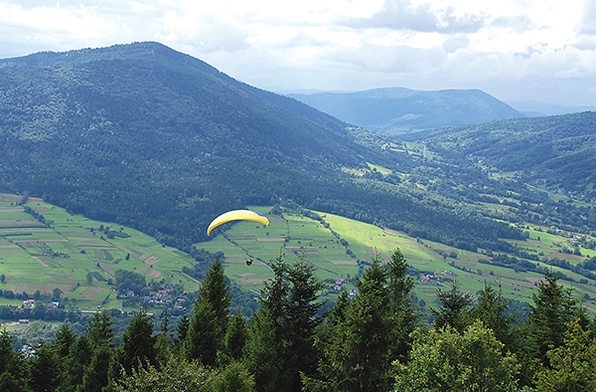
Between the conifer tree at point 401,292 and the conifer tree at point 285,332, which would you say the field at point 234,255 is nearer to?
the conifer tree at point 401,292

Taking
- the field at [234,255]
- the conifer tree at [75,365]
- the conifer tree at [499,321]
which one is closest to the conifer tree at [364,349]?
the conifer tree at [499,321]

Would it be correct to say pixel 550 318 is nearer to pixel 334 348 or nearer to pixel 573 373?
pixel 573 373

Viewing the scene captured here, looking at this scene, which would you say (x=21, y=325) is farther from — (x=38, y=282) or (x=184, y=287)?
(x=184, y=287)

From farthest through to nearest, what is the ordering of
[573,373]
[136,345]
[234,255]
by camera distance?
[234,255]
[136,345]
[573,373]

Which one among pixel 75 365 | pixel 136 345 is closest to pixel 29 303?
pixel 75 365

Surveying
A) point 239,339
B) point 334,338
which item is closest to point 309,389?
point 334,338

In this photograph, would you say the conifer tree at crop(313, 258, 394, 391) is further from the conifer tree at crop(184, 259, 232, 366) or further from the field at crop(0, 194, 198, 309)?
the field at crop(0, 194, 198, 309)

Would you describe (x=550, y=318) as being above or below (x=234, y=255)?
above
